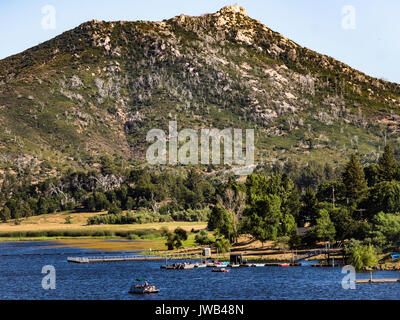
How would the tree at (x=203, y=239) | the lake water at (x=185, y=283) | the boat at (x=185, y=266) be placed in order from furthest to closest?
the tree at (x=203, y=239), the boat at (x=185, y=266), the lake water at (x=185, y=283)

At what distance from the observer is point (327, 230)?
472 ft

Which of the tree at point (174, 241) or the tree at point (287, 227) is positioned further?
the tree at point (174, 241)

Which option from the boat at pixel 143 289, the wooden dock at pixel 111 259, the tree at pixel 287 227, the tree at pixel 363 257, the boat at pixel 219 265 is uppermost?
the tree at pixel 287 227

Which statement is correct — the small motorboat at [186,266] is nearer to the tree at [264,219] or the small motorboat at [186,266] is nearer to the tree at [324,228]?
the tree at [264,219]

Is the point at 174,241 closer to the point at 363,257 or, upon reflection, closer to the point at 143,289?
the point at 363,257

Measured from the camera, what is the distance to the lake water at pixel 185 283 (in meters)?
96.4

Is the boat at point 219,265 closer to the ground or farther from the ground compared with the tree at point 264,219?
closer to the ground

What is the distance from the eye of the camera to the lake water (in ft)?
316

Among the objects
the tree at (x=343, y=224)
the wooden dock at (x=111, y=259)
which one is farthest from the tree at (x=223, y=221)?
the tree at (x=343, y=224)

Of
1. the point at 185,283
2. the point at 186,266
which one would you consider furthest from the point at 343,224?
the point at 185,283

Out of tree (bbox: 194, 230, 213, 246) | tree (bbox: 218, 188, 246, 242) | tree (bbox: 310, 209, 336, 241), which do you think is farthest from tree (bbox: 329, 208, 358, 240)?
tree (bbox: 194, 230, 213, 246)

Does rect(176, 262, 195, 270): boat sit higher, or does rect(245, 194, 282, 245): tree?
rect(245, 194, 282, 245): tree

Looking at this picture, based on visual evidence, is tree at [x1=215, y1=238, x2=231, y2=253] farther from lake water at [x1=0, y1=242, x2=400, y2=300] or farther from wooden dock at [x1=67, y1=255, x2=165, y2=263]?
lake water at [x1=0, y1=242, x2=400, y2=300]
